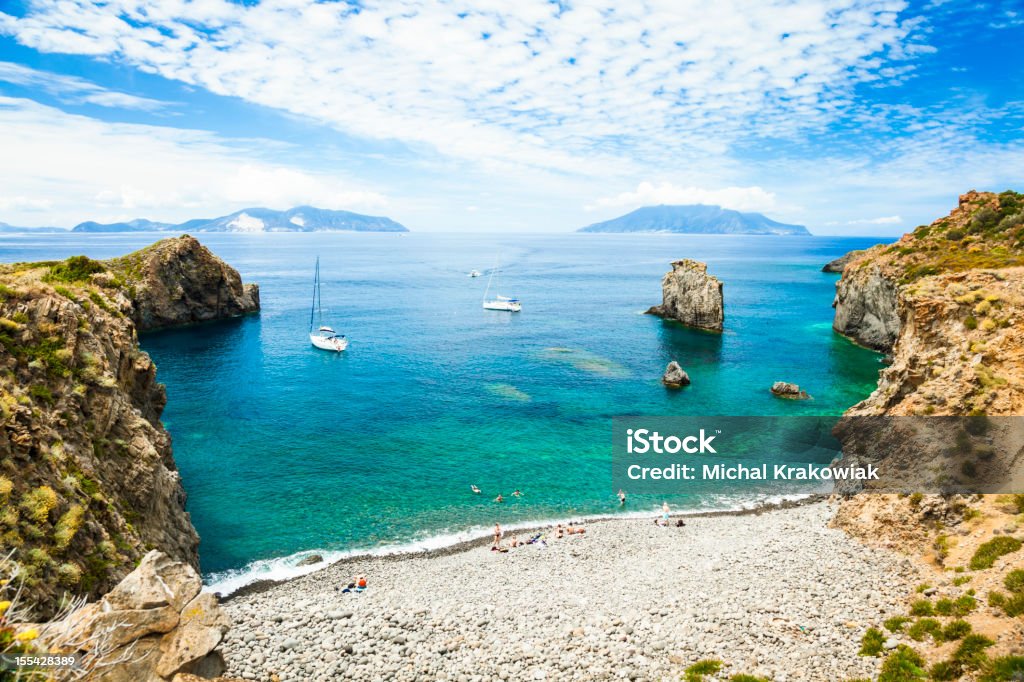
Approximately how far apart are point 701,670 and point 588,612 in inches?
273

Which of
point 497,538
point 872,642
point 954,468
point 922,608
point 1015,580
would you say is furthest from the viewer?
point 497,538

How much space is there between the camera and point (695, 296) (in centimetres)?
10050

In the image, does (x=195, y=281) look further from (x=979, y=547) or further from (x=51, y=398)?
(x=979, y=547)

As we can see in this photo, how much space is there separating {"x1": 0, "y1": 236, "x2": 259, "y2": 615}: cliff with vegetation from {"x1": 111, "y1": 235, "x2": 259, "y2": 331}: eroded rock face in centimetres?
6677

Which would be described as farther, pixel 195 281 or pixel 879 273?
pixel 195 281

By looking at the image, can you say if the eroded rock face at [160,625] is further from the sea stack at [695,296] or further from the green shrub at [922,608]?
the sea stack at [695,296]

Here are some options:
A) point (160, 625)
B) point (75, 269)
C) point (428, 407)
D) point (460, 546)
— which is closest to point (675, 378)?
point (428, 407)

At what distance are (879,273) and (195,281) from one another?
118609 mm

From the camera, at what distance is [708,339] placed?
9250cm

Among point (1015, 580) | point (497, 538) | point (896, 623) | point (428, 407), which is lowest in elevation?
point (497, 538)

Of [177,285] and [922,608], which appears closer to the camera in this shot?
[922,608]

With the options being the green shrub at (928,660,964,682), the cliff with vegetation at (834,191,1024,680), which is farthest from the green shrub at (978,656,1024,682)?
the green shrub at (928,660,964,682)

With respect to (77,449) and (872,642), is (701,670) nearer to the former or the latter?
(872,642)

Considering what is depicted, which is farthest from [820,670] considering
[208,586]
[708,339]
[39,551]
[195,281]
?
[195,281]
